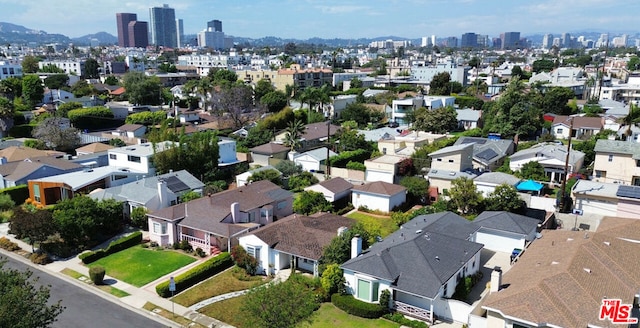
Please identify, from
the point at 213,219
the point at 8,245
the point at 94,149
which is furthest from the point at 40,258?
the point at 94,149

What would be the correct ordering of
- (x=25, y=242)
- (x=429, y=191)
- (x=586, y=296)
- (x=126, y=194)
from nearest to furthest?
1. (x=586, y=296)
2. (x=25, y=242)
3. (x=126, y=194)
4. (x=429, y=191)

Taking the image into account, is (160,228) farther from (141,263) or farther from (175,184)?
(175,184)

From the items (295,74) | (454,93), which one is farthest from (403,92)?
(295,74)

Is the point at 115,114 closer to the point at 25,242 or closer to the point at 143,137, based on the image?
the point at 143,137

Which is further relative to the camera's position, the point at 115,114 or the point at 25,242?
the point at 115,114

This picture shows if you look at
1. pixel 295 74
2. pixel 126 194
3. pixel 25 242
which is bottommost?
pixel 25 242

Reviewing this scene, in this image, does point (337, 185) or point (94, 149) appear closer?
point (337, 185)
